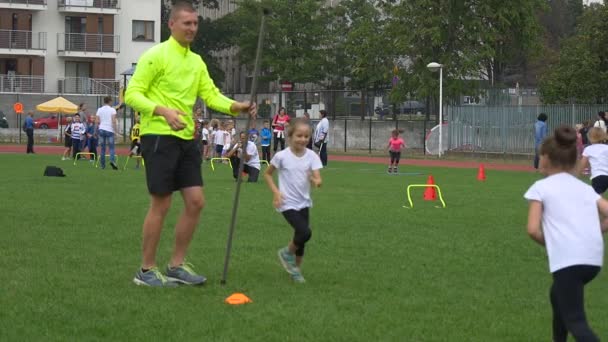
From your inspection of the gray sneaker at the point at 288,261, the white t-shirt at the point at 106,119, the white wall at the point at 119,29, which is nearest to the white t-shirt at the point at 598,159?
Answer: the gray sneaker at the point at 288,261

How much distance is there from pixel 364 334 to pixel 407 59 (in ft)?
177

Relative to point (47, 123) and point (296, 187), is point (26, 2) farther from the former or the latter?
point (296, 187)

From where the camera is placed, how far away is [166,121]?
855 centimetres

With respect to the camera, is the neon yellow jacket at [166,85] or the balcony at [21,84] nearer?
the neon yellow jacket at [166,85]

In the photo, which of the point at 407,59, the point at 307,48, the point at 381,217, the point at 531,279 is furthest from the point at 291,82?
Result: the point at 531,279

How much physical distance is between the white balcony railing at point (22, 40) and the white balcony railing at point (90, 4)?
2.39 metres

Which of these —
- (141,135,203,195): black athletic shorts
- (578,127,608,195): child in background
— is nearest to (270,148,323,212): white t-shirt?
(141,135,203,195): black athletic shorts

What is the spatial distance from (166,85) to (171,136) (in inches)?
17.4

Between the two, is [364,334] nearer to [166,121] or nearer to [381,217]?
[166,121]

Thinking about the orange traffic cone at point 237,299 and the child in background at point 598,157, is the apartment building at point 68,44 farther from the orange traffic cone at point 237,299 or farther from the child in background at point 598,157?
the orange traffic cone at point 237,299

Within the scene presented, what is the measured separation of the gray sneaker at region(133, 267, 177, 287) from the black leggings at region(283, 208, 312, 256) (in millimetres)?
1230

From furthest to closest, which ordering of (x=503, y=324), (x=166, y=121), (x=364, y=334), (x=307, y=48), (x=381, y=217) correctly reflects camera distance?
(x=307, y=48), (x=381, y=217), (x=166, y=121), (x=503, y=324), (x=364, y=334)

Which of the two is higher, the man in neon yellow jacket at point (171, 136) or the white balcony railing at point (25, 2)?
the white balcony railing at point (25, 2)

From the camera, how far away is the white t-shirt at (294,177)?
9742 millimetres
